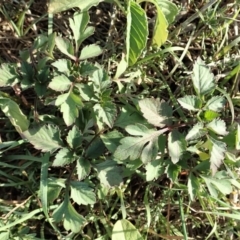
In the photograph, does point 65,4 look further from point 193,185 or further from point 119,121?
point 193,185

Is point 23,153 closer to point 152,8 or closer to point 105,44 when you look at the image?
point 105,44

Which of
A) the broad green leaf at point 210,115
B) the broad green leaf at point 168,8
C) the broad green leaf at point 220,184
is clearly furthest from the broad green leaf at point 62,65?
the broad green leaf at point 220,184

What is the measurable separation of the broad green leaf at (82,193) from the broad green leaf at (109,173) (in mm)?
61

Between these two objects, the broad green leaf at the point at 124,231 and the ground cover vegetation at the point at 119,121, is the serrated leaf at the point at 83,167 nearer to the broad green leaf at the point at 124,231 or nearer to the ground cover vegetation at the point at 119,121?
the ground cover vegetation at the point at 119,121

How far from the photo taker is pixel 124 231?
184cm

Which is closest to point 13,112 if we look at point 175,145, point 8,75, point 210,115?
point 8,75

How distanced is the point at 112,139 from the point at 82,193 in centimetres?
22

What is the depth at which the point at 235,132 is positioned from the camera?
5.62 ft

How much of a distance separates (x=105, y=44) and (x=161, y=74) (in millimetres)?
257

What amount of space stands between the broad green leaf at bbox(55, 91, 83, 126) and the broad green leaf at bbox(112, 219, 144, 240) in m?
0.49

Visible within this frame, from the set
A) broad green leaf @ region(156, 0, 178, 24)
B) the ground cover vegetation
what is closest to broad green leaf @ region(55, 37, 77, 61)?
the ground cover vegetation

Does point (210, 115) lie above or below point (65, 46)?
below

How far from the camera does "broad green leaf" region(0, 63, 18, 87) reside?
5.44 ft

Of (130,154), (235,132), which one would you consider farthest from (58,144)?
(235,132)
